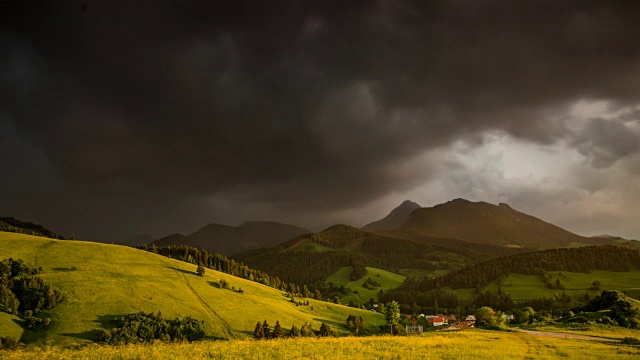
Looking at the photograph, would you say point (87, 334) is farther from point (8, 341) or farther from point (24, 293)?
point (24, 293)

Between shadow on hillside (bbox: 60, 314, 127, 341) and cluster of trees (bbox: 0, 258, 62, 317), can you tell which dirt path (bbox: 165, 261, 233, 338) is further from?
cluster of trees (bbox: 0, 258, 62, 317)

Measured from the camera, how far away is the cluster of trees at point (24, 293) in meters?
103

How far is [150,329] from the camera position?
345 ft

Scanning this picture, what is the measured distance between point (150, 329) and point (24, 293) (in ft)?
126

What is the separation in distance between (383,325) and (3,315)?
159 m

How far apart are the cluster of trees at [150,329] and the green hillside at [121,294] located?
4.40 meters

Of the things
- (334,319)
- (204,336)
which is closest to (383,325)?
(334,319)

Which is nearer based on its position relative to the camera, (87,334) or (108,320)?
(87,334)

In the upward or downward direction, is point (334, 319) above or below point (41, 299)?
below

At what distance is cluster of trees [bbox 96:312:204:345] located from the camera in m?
98.1

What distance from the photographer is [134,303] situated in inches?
4656

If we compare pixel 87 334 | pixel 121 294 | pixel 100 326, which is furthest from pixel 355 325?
pixel 87 334

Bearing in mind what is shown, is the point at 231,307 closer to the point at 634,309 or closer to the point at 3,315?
the point at 3,315

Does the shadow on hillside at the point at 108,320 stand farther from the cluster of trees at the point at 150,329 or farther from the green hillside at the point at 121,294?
the cluster of trees at the point at 150,329
